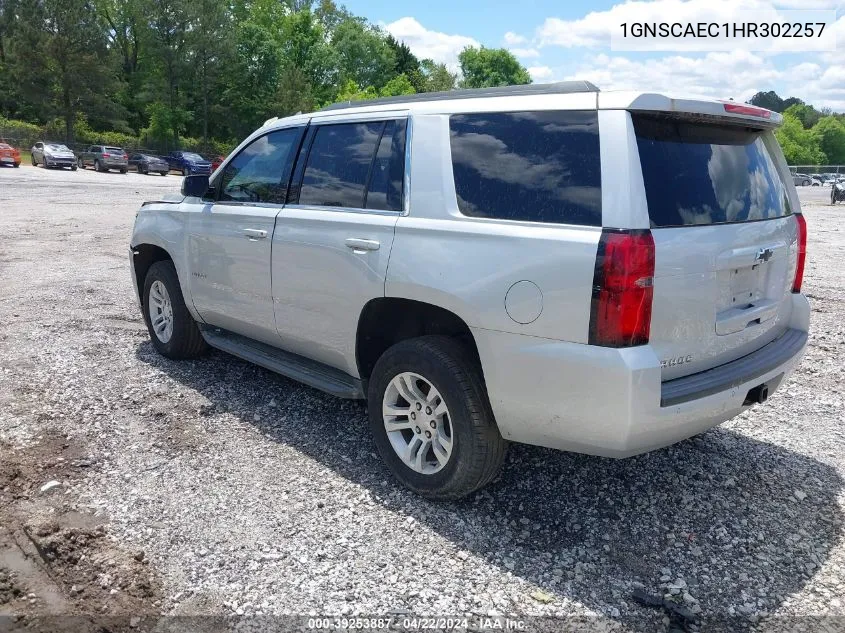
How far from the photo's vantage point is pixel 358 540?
332 centimetres

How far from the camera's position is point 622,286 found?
2854 mm

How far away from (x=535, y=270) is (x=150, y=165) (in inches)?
1755

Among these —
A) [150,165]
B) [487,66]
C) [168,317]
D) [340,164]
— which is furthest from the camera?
[487,66]

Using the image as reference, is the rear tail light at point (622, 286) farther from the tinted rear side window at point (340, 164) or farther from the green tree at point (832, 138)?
the green tree at point (832, 138)

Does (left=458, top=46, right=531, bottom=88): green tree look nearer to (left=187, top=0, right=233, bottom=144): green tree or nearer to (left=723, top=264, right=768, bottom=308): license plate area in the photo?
(left=187, top=0, right=233, bottom=144): green tree

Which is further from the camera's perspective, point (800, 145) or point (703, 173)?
point (800, 145)

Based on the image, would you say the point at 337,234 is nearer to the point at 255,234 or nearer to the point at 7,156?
the point at 255,234

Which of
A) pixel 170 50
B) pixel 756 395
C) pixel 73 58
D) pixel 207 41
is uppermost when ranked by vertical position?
pixel 207 41

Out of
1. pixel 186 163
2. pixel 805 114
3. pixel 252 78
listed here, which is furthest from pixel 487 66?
pixel 805 114

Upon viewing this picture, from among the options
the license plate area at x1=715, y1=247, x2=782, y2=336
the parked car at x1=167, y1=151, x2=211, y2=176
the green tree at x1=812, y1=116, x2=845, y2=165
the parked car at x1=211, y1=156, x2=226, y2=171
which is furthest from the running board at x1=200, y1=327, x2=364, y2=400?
the green tree at x1=812, y1=116, x2=845, y2=165

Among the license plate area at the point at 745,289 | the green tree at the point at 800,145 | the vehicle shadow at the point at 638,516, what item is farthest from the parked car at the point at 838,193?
the green tree at the point at 800,145

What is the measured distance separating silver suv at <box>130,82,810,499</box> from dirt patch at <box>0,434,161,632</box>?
1.38 metres

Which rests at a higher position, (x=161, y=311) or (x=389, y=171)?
(x=389, y=171)

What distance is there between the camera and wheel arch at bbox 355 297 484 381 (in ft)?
11.8
